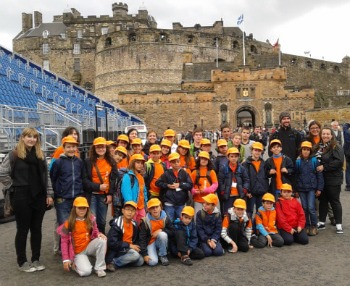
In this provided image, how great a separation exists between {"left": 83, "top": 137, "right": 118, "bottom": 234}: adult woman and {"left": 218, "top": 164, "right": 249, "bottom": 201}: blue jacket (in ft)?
5.35

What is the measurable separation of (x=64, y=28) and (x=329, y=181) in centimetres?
5375

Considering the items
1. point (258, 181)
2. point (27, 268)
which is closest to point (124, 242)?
point (27, 268)

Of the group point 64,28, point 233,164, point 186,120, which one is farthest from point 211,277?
point 64,28

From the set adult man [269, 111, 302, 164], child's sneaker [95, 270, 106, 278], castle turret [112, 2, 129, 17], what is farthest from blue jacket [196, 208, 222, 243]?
castle turret [112, 2, 129, 17]

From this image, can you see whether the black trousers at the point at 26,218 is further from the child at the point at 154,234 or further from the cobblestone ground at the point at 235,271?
the child at the point at 154,234

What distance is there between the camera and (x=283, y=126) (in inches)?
266

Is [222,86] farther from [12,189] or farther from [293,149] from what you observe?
[12,189]

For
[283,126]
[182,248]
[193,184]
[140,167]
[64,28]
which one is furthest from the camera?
[64,28]

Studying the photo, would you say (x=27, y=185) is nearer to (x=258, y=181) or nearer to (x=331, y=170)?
(x=258, y=181)

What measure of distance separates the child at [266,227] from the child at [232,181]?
386 millimetres

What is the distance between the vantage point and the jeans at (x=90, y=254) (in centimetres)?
461

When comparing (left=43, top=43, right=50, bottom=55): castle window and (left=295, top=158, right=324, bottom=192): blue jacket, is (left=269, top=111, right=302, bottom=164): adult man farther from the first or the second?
(left=43, top=43, right=50, bottom=55): castle window

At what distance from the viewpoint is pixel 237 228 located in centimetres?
543

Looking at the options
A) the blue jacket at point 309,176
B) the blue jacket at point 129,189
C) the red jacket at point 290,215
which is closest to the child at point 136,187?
the blue jacket at point 129,189
